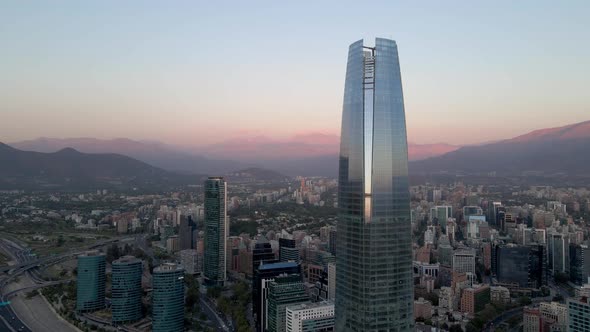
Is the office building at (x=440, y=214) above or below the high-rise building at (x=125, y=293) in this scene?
above

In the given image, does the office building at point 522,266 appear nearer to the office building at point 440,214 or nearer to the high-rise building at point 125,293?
the office building at point 440,214

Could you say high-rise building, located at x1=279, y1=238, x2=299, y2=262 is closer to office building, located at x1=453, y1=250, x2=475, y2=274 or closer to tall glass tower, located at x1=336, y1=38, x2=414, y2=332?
office building, located at x1=453, y1=250, x2=475, y2=274

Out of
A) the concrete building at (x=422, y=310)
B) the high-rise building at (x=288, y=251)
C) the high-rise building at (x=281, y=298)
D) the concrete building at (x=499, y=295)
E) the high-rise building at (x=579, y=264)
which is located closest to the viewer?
the high-rise building at (x=281, y=298)

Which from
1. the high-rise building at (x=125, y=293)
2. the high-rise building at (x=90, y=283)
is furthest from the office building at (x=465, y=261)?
the high-rise building at (x=90, y=283)

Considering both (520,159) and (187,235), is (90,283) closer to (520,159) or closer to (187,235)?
(187,235)

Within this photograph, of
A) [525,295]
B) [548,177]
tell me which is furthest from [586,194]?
[525,295]

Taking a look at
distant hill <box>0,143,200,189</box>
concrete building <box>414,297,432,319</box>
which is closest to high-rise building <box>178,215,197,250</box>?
concrete building <box>414,297,432,319</box>

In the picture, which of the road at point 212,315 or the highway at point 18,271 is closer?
the road at point 212,315
